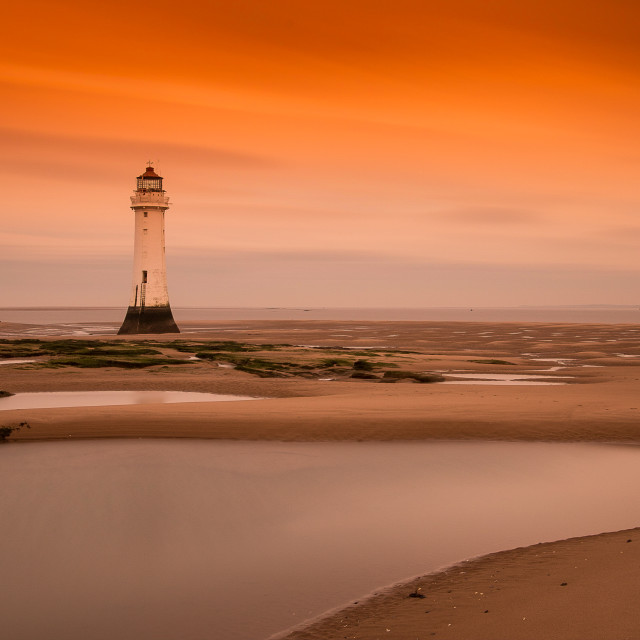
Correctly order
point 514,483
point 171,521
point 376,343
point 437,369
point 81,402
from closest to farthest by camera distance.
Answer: point 171,521
point 514,483
point 81,402
point 437,369
point 376,343

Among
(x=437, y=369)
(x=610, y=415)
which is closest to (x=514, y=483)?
(x=610, y=415)

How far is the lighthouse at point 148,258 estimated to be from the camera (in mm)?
52312

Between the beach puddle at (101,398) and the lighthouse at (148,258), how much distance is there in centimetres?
2956

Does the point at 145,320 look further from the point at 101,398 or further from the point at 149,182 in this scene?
the point at 101,398

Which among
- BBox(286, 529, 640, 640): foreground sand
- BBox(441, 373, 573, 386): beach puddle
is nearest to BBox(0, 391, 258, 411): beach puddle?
BBox(441, 373, 573, 386): beach puddle

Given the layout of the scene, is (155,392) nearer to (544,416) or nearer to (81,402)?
(81,402)

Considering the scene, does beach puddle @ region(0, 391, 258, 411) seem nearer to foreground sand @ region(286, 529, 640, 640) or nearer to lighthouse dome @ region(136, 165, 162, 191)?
foreground sand @ region(286, 529, 640, 640)

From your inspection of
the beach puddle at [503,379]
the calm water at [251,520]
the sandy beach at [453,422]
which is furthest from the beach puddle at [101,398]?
the beach puddle at [503,379]

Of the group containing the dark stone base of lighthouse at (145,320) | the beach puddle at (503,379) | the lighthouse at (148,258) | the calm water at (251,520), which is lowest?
the calm water at (251,520)

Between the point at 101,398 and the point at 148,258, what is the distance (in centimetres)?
3141

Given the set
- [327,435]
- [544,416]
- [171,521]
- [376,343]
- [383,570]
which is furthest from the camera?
[376,343]

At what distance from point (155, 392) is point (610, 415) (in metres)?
13.1

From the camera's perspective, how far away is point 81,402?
21078 millimetres

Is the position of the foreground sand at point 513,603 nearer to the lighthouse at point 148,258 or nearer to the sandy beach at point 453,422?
the sandy beach at point 453,422
